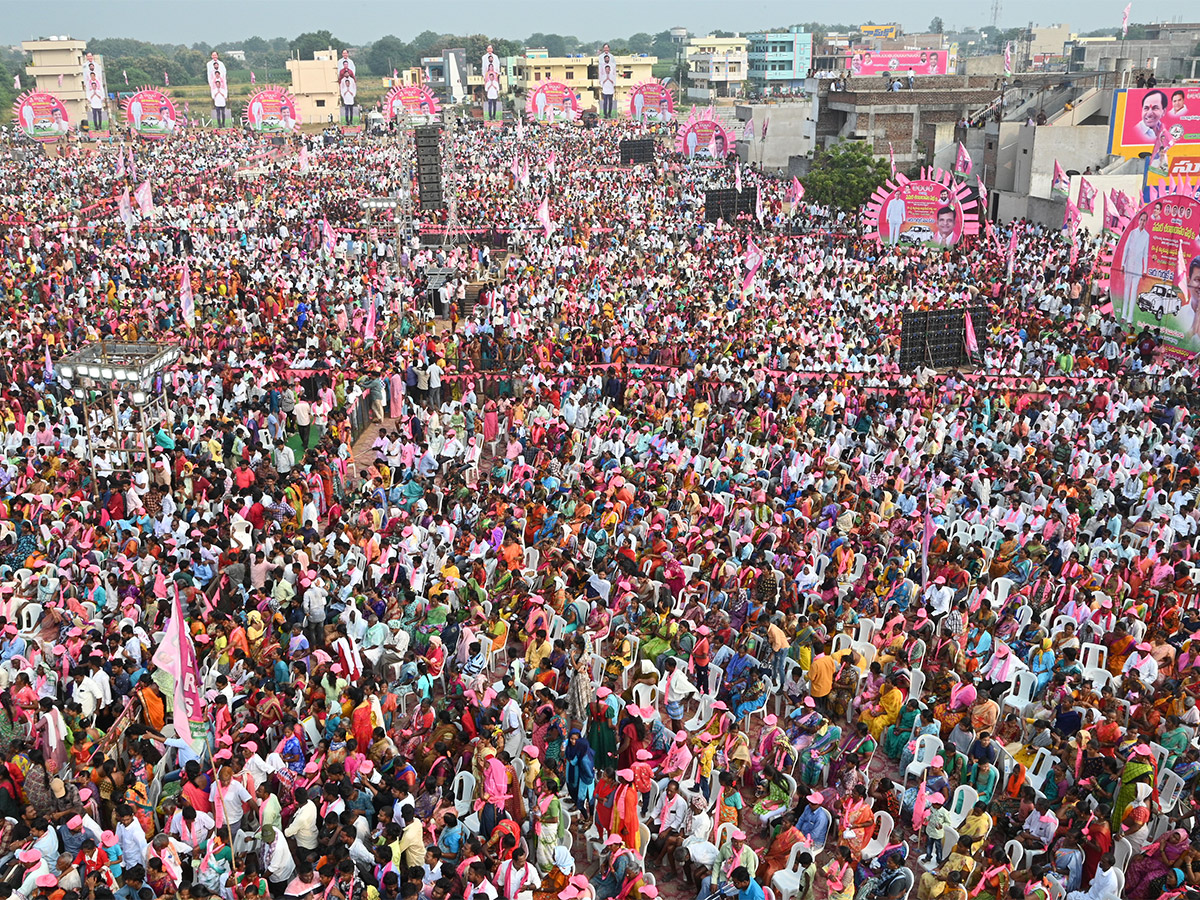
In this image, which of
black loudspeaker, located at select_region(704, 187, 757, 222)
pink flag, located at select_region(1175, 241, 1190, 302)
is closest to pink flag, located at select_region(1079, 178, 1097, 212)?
black loudspeaker, located at select_region(704, 187, 757, 222)

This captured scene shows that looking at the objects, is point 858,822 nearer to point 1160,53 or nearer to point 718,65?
point 1160,53

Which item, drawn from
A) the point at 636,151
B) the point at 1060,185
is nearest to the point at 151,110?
the point at 636,151

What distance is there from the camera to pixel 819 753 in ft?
23.9

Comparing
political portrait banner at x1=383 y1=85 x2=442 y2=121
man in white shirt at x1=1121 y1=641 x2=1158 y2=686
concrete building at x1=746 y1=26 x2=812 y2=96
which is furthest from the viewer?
concrete building at x1=746 y1=26 x2=812 y2=96

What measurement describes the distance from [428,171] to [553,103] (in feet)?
121

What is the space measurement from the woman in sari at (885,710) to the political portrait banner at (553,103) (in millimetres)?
52413

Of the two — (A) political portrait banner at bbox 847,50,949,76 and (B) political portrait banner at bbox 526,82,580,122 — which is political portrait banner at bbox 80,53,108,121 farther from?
(A) political portrait banner at bbox 847,50,949,76

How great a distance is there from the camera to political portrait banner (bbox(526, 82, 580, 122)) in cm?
5678

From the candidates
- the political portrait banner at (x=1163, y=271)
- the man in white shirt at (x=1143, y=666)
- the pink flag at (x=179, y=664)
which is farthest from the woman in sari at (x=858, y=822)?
the political portrait banner at (x=1163, y=271)

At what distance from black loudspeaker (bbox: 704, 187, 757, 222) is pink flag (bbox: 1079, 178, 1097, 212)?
9.15 metres

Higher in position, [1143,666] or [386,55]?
[386,55]

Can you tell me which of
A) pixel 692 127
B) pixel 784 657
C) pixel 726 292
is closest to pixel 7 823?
pixel 784 657

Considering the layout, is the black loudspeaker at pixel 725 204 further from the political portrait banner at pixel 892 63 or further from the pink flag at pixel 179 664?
the pink flag at pixel 179 664

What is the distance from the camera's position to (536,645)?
8.43 metres
